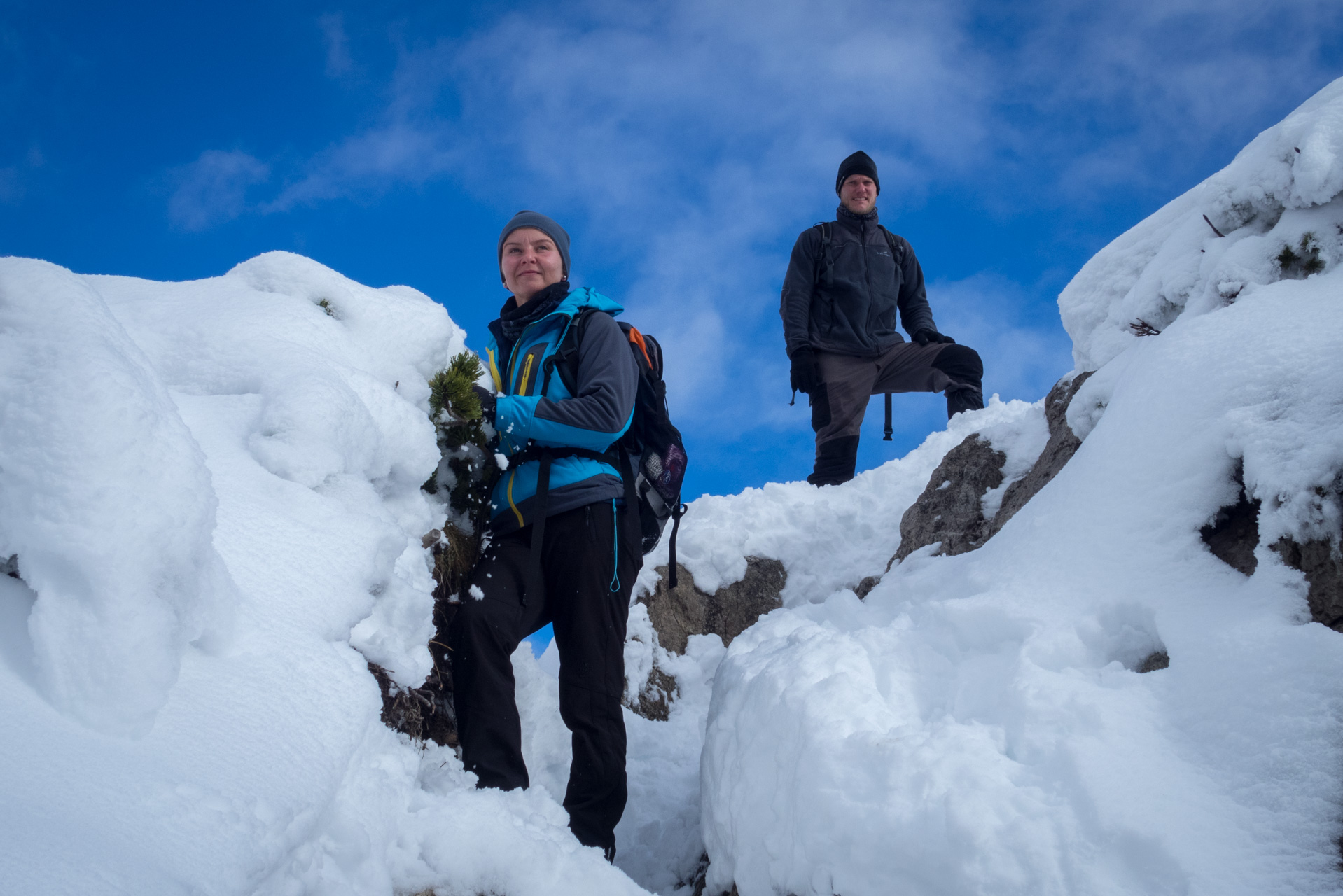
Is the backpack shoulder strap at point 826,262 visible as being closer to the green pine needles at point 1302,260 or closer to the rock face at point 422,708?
the green pine needles at point 1302,260

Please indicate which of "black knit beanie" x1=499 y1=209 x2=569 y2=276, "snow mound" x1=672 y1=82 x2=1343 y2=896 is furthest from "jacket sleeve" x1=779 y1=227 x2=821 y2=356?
"black knit beanie" x1=499 y1=209 x2=569 y2=276

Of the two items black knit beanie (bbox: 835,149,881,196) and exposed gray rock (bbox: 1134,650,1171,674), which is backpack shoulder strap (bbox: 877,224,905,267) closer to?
black knit beanie (bbox: 835,149,881,196)

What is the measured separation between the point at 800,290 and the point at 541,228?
417 centimetres

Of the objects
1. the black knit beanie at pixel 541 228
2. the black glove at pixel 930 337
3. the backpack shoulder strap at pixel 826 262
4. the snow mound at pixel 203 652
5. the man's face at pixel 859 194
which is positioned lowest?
the snow mound at pixel 203 652

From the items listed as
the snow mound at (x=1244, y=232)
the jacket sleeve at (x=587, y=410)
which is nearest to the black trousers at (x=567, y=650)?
the jacket sleeve at (x=587, y=410)

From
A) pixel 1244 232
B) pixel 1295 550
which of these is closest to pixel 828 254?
pixel 1244 232

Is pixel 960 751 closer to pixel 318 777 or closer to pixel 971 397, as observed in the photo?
pixel 318 777

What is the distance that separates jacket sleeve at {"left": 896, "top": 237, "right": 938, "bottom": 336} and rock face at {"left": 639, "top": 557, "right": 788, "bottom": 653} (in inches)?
123

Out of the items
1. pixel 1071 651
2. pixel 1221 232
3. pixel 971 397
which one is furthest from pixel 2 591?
pixel 971 397

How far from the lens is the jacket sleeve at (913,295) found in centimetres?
853

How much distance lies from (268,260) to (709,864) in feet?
12.3

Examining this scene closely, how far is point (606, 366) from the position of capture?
12.4 ft

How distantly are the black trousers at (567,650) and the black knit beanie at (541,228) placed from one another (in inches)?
62.1

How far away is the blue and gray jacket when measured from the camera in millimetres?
3645
